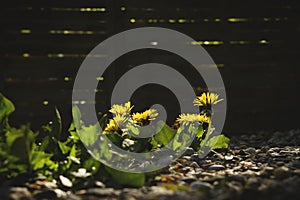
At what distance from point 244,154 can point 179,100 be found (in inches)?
55.7

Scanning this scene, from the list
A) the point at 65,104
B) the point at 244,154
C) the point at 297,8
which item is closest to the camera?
the point at 244,154

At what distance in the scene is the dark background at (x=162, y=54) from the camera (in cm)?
500

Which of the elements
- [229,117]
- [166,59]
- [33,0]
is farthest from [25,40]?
[229,117]

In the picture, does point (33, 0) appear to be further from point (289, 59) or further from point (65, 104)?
point (289, 59)

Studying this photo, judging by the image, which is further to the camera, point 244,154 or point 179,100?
point 179,100

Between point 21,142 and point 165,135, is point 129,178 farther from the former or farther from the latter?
point 165,135

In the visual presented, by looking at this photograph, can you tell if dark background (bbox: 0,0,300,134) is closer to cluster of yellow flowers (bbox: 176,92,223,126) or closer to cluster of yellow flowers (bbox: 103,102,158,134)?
cluster of yellow flowers (bbox: 176,92,223,126)

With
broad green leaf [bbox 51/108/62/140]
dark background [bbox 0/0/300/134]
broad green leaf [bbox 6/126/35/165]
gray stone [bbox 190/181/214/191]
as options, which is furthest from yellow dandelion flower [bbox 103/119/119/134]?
dark background [bbox 0/0/300/134]

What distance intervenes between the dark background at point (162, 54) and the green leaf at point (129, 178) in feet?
7.65

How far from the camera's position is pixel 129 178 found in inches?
105

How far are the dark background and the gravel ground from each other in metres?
1.12

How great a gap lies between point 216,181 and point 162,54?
2484mm

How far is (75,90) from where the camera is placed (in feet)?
16.5

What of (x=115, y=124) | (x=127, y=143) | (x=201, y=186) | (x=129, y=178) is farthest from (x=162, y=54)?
(x=201, y=186)
